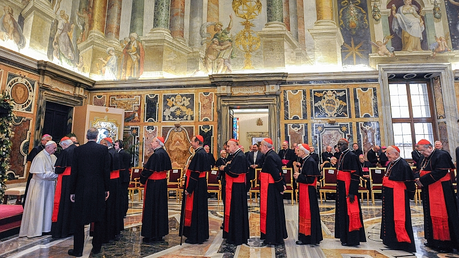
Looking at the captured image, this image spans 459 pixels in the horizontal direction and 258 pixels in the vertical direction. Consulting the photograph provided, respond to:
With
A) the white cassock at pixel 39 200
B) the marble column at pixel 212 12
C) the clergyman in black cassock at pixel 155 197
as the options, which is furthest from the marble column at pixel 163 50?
the clergyman in black cassock at pixel 155 197

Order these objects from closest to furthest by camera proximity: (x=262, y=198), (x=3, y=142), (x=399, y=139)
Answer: (x=262, y=198) < (x=3, y=142) < (x=399, y=139)

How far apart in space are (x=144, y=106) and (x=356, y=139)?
8084 mm

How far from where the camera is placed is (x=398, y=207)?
3.75m

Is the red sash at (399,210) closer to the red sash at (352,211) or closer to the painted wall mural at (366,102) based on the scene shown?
the red sash at (352,211)

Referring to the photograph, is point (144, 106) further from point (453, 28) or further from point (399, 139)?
point (453, 28)

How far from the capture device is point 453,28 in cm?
987

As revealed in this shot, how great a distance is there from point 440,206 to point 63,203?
5.92 metres

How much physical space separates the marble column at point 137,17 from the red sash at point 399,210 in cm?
1068

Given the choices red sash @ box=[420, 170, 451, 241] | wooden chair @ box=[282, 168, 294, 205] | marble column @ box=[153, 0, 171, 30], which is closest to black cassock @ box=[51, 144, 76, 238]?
wooden chair @ box=[282, 168, 294, 205]

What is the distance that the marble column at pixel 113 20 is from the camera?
438 inches

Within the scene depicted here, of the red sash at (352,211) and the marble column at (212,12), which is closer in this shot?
the red sash at (352,211)

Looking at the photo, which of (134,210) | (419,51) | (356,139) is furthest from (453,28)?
(134,210)

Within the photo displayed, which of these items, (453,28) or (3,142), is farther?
(453,28)

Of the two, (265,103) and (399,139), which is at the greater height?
(265,103)
